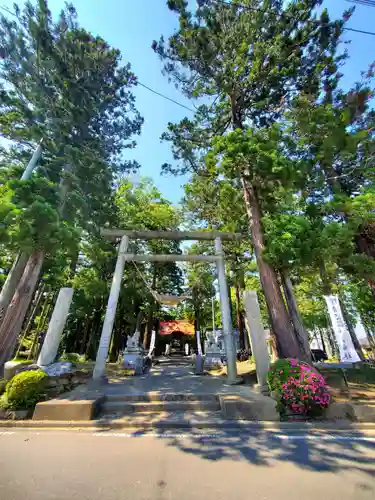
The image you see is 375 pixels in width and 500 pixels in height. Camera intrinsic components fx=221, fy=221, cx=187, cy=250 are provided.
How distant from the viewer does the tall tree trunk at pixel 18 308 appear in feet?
20.0

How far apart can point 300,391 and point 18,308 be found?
24.8ft

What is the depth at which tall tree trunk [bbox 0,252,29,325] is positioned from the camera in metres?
6.54

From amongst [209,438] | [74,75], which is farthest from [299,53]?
[209,438]

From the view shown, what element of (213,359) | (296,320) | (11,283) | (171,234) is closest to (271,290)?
(296,320)

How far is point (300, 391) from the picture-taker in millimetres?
4398

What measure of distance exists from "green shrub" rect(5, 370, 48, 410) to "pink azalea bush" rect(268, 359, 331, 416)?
4938 millimetres

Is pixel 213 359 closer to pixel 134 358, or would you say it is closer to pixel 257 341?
pixel 134 358

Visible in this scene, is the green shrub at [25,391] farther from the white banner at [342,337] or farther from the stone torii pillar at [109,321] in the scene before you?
the white banner at [342,337]

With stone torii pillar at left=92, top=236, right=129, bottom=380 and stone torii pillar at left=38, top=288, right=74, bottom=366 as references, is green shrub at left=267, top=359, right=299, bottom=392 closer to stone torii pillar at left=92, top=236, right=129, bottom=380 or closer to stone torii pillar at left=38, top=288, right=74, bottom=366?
stone torii pillar at left=92, top=236, right=129, bottom=380

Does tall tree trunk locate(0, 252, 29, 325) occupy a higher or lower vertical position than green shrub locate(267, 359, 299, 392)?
higher

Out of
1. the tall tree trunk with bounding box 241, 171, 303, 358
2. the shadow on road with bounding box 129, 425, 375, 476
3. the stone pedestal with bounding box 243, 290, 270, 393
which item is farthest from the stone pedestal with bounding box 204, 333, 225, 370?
the shadow on road with bounding box 129, 425, 375, 476

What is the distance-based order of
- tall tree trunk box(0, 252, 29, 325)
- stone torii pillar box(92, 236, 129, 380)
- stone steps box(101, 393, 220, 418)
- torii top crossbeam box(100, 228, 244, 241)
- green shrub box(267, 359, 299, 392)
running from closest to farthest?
green shrub box(267, 359, 299, 392), stone steps box(101, 393, 220, 418), tall tree trunk box(0, 252, 29, 325), stone torii pillar box(92, 236, 129, 380), torii top crossbeam box(100, 228, 244, 241)

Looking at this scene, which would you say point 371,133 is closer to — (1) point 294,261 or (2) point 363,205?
(2) point 363,205

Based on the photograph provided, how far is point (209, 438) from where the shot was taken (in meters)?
3.61
